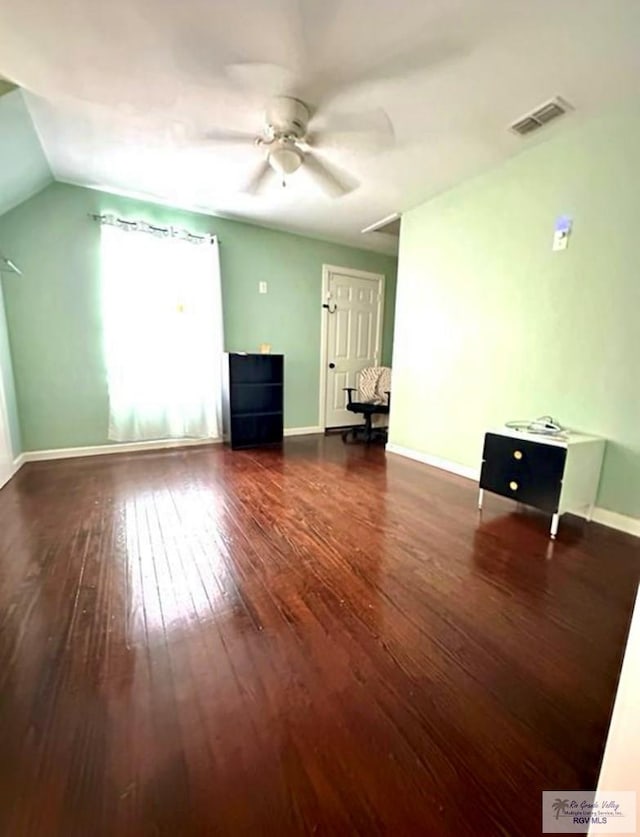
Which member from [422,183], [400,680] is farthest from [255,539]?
[422,183]

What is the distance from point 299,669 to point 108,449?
336 centimetres

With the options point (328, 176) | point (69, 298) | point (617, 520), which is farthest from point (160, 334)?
point (617, 520)

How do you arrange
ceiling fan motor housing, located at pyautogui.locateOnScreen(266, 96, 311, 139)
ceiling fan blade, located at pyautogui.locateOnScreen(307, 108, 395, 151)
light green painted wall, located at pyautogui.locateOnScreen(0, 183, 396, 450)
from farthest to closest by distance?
light green painted wall, located at pyautogui.locateOnScreen(0, 183, 396, 450)
ceiling fan motor housing, located at pyautogui.locateOnScreen(266, 96, 311, 139)
ceiling fan blade, located at pyautogui.locateOnScreen(307, 108, 395, 151)

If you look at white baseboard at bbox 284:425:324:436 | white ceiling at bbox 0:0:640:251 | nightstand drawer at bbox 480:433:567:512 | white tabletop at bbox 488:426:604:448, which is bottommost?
white baseboard at bbox 284:425:324:436

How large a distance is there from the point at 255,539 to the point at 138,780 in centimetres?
121

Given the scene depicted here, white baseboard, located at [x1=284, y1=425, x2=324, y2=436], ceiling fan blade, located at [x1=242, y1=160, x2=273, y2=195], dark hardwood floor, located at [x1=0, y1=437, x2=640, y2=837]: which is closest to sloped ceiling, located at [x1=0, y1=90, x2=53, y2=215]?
ceiling fan blade, located at [x1=242, y1=160, x2=273, y2=195]

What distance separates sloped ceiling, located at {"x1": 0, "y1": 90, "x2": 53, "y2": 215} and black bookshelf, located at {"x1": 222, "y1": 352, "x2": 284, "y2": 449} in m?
2.11

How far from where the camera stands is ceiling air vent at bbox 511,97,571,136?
2.13 meters

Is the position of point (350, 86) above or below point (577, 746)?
above

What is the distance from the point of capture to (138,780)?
892 millimetres

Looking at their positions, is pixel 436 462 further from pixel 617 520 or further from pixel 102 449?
pixel 102 449

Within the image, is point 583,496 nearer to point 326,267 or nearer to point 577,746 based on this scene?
point 577,746

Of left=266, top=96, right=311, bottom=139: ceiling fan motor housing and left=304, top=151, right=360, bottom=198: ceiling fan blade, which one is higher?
left=266, top=96, right=311, bottom=139: ceiling fan motor housing

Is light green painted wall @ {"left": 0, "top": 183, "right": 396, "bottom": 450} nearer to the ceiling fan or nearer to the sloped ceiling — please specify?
the sloped ceiling
